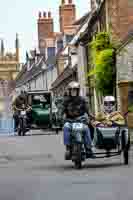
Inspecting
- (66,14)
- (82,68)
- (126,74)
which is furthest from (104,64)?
(66,14)

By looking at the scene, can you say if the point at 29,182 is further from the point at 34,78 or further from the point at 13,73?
the point at 13,73

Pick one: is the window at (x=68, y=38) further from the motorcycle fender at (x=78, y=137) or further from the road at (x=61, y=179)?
the motorcycle fender at (x=78, y=137)

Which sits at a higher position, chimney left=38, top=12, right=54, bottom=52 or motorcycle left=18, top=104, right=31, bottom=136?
chimney left=38, top=12, right=54, bottom=52

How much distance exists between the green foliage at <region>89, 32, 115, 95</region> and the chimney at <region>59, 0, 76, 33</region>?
35381 millimetres

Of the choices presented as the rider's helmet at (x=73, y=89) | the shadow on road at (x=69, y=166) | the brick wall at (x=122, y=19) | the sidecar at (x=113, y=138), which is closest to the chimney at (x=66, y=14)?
the brick wall at (x=122, y=19)

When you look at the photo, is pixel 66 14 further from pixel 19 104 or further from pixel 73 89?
pixel 73 89

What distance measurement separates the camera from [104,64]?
130 feet

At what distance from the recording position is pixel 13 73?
156500 millimetres

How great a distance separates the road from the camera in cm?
1131

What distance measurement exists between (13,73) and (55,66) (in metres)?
73.5

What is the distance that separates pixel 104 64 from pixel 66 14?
39262mm

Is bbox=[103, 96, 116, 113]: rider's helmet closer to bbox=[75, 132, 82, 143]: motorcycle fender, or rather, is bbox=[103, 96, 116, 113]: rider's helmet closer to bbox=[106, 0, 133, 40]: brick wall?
bbox=[75, 132, 82, 143]: motorcycle fender

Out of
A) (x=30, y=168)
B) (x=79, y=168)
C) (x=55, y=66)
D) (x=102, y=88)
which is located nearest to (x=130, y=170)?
(x=79, y=168)

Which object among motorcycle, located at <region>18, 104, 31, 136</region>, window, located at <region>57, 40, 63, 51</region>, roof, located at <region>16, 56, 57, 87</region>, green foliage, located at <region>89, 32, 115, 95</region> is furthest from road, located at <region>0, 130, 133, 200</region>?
roof, located at <region>16, 56, 57, 87</region>
